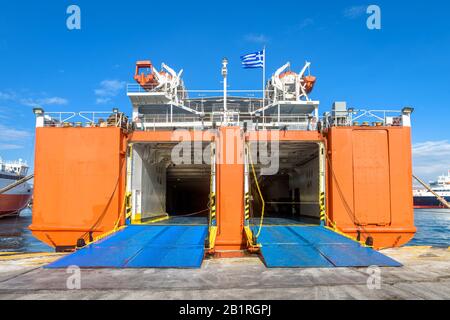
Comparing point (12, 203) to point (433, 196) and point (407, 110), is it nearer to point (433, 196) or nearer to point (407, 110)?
point (407, 110)

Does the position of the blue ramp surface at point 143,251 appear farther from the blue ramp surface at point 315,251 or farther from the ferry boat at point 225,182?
the blue ramp surface at point 315,251

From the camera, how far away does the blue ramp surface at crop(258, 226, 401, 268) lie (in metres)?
9.69

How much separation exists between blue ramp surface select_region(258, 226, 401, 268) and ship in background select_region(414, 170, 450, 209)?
95.2m

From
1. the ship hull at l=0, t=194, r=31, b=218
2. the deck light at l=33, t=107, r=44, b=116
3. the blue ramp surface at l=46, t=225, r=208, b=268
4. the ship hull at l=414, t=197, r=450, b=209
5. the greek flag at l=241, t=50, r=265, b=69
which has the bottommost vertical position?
the ship hull at l=414, t=197, r=450, b=209

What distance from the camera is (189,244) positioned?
1153 cm

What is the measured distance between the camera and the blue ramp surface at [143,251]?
9602 millimetres

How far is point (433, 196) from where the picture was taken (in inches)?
3760

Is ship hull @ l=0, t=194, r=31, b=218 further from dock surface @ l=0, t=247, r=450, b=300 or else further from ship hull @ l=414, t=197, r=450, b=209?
ship hull @ l=414, t=197, r=450, b=209

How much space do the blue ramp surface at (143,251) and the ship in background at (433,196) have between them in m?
98.2

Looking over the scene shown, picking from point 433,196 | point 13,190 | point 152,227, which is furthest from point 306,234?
point 433,196

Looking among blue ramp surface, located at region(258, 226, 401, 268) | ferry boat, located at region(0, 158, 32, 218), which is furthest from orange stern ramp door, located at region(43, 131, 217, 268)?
ferry boat, located at region(0, 158, 32, 218)

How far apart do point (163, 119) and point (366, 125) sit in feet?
55.7
